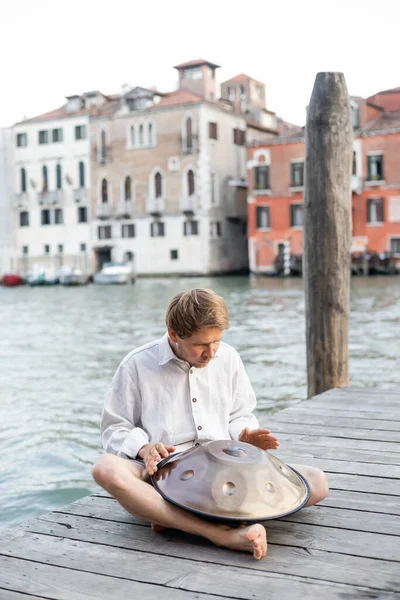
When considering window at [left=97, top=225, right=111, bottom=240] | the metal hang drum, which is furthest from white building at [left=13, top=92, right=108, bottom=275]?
the metal hang drum

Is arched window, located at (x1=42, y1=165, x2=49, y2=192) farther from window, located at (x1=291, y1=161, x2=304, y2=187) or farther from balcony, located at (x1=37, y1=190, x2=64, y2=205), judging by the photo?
window, located at (x1=291, y1=161, x2=304, y2=187)

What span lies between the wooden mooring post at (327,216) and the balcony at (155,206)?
36198 mm

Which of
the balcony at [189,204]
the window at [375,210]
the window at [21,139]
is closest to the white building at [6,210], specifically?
the window at [21,139]

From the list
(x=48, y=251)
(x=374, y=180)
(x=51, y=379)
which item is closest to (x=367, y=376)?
(x=51, y=379)

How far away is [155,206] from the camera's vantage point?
41.3m

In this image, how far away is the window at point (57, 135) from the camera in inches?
1729

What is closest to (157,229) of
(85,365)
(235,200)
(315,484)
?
(235,200)

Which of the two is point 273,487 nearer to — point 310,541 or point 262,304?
point 310,541

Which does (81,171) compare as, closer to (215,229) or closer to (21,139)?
(21,139)

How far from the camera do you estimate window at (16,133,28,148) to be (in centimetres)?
4509

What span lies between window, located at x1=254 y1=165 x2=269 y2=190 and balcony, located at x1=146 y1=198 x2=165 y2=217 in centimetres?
573

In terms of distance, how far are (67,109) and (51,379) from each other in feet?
122

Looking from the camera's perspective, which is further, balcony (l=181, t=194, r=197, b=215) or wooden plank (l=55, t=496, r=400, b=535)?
balcony (l=181, t=194, r=197, b=215)

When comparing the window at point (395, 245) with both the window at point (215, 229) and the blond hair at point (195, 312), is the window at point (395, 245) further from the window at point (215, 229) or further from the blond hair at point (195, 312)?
the blond hair at point (195, 312)
